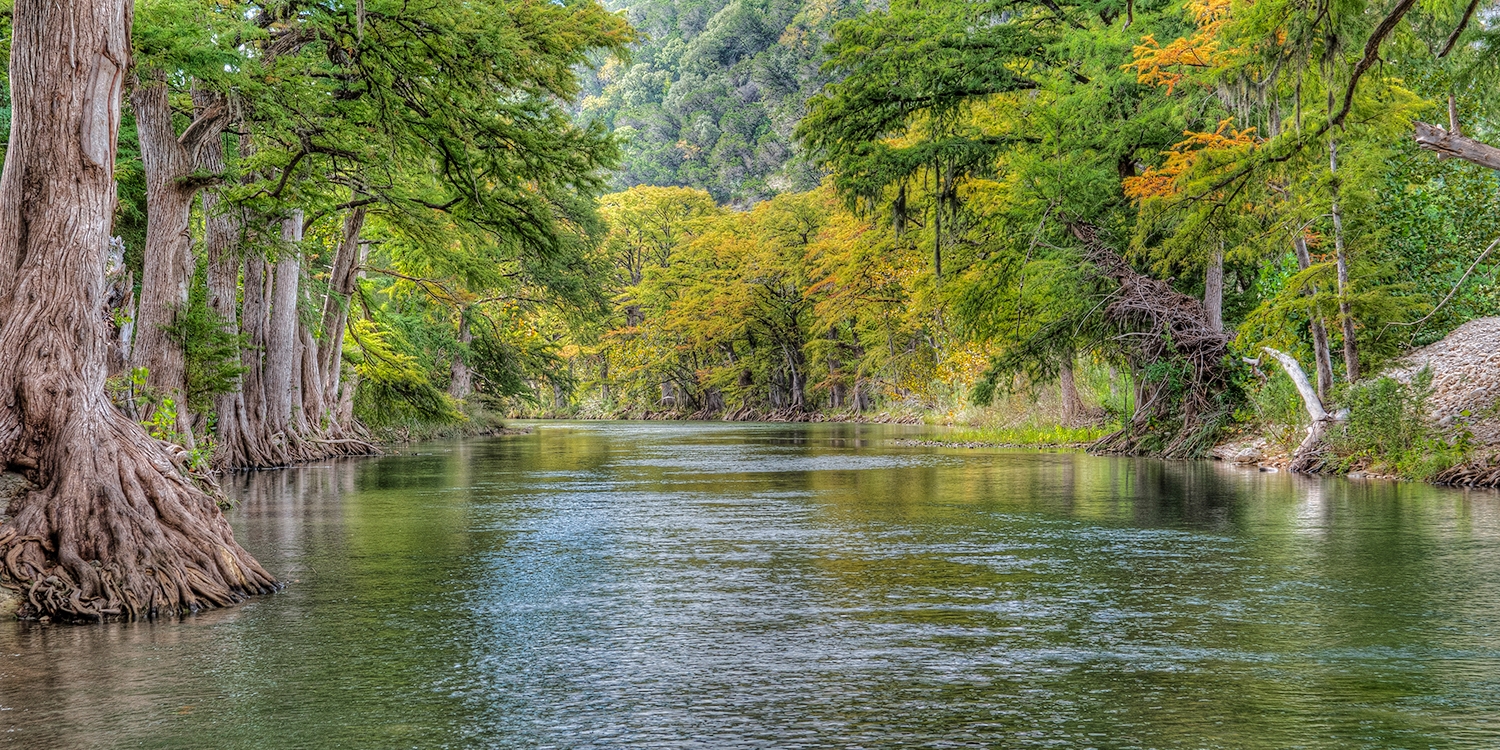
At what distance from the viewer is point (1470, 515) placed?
38.3 feet

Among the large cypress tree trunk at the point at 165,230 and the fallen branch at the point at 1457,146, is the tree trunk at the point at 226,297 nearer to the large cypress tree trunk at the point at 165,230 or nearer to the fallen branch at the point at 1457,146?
the large cypress tree trunk at the point at 165,230

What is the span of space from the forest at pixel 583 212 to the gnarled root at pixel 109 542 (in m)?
0.02

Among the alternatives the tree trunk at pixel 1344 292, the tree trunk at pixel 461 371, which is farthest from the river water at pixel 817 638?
the tree trunk at pixel 461 371

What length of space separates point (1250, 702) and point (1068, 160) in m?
20.6

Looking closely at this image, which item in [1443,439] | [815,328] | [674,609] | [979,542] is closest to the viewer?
[674,609]

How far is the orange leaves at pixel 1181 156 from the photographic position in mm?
19016

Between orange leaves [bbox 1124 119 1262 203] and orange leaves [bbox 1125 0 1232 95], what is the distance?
1.02m

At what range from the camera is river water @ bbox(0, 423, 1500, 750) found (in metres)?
4.63

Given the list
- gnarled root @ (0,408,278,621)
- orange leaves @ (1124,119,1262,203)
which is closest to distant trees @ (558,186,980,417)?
orange leaves @ (1124,119,1262,203)

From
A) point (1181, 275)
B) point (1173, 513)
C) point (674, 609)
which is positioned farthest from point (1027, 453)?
point (674, 609)

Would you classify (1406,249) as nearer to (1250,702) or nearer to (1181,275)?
(1181,275)

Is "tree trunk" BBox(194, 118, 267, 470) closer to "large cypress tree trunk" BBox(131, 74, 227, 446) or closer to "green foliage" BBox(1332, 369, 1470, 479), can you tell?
"large cypress tree trunk" BBox(131, 74, 227, 446)

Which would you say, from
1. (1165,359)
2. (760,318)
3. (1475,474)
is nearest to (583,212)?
(1165,359)

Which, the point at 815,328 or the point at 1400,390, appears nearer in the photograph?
the point at 1400,390
